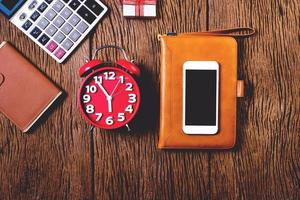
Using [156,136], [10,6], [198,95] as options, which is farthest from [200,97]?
[10,6]

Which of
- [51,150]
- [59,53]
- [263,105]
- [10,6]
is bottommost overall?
[51,150]

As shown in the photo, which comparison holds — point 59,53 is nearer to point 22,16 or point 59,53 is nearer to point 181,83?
point 22,16

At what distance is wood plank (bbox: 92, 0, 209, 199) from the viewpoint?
1.06 metres

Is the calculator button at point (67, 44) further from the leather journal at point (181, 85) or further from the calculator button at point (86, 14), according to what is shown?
the leather journal at point (181, 85)

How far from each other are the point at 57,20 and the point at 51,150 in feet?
0.98

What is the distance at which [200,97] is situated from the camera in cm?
103

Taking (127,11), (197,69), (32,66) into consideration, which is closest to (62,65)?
(32,66)

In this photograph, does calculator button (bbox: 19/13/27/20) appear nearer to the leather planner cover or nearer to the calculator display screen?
the calculator display screen

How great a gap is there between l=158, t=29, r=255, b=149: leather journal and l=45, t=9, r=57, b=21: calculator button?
247mm

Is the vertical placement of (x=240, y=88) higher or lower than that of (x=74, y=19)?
lower

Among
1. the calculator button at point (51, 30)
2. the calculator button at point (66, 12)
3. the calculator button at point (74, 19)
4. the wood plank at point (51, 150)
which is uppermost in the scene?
the calculator button at point (66, 12)

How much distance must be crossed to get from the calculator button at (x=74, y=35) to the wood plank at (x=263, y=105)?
1.01ft

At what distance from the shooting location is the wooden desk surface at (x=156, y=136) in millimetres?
1058

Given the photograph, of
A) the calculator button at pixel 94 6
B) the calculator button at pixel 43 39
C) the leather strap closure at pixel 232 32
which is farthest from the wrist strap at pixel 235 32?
the calculator button at pixel 43 39
